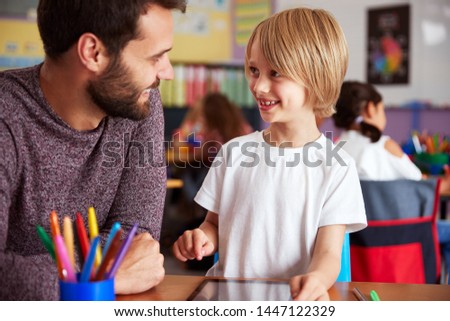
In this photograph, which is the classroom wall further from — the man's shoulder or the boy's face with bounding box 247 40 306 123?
the man's shoulder

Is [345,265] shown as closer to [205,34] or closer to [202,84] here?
[202,84]

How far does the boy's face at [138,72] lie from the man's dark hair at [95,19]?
0.02 m

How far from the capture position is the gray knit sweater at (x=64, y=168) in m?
1.08

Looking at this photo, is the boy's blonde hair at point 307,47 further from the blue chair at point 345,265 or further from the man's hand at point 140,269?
the man's hand at point 140,269

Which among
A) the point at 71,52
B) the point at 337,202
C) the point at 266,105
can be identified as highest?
the point at 71,52

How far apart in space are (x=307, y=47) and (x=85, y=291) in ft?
2.21

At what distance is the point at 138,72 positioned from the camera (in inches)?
44.3

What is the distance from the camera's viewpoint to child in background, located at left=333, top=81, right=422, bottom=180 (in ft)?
8.38

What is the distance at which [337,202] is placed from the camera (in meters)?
1.15

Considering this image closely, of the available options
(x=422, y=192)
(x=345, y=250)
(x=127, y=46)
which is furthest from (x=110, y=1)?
(x=422, y=192)

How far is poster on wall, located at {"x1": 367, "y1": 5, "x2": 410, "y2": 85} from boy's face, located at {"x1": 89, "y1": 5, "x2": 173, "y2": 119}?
190 inches

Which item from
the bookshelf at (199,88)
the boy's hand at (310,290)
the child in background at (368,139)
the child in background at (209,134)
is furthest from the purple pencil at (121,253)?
the bookshelf at (199,88)

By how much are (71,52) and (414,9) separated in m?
4.90
